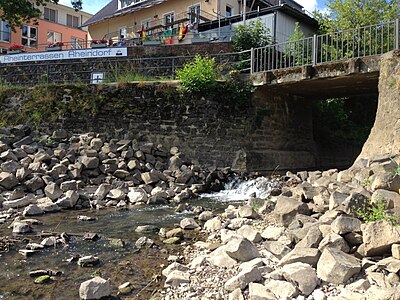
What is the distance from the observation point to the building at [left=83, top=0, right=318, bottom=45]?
66.1ft

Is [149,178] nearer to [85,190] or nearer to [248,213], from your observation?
[85,190]

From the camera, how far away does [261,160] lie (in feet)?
49.3

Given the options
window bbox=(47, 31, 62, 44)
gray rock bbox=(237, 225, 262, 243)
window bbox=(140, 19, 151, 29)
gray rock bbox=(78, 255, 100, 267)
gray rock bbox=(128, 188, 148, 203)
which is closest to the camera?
gray rock bbox=(78, 255, 100, 267)

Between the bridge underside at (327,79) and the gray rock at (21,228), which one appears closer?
the gray rock at (21,228)

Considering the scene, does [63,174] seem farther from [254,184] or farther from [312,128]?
[312,128]

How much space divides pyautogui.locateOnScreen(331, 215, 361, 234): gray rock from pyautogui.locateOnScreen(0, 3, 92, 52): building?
3261cm

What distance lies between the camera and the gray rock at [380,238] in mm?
4336

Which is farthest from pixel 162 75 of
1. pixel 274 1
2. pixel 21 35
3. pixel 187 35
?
pixel 21 35

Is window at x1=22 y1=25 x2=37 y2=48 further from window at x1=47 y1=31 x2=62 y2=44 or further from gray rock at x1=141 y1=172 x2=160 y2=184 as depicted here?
gray rock at x1=141 y1=172 x2=160 y2=184

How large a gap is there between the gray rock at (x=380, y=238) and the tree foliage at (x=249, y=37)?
45.9 feet

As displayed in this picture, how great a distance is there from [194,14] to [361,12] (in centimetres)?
872

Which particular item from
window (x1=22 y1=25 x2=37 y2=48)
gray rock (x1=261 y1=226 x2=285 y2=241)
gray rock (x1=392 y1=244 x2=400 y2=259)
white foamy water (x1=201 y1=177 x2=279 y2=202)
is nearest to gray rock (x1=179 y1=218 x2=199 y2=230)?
gray rock (x1=261 y1=226 x2=285 y2=241)

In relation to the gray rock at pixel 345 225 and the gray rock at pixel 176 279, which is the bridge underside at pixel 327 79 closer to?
the gray rock at pixel 345 225

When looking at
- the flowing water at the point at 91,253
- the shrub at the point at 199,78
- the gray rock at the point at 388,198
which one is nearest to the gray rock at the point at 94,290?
the flowing water at the point at 91,253
